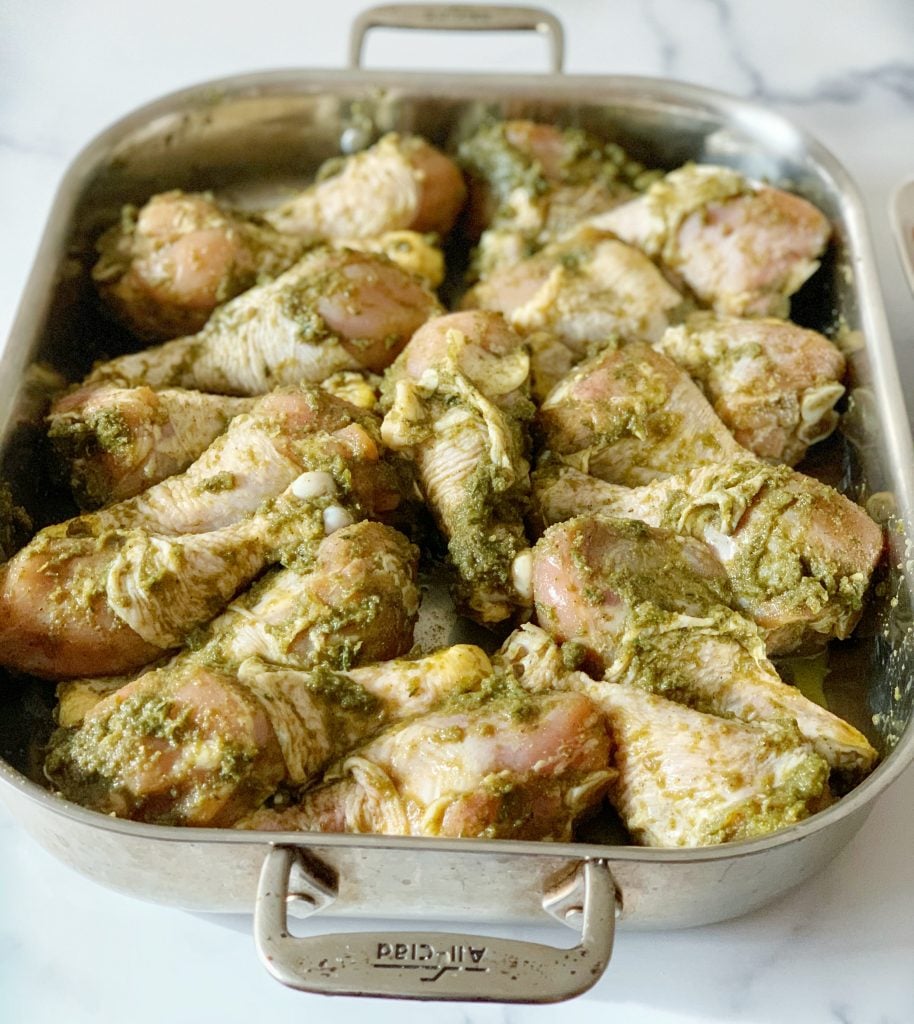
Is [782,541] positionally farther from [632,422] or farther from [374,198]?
[374,198]

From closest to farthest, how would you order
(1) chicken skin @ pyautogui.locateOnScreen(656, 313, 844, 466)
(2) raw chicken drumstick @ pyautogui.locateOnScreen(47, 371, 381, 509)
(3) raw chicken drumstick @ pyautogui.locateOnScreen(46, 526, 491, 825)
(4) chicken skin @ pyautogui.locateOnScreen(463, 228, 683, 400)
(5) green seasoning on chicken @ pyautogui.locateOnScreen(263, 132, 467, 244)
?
1. (3) raw chicken drumstick @ pyautogui.locateOnScreen(46, 526, 491, 825)
2. (2) raw chicken drumstick @ pyautogui.locateOnScreen(47, 371, 381, 509)
3. (1) chicken skin @ pyautogui.locateOnScreen(656, 313, 844, 466)
4. (4) chicken skin @ pyautogui.locateOnScreen(463, 228, 683, 400)
5. (5) green seasoning on chicken @ pyautogui.locateOnScreen(263, 132, 467, 244)

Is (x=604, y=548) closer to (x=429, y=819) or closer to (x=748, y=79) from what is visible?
(x=429, y=819)

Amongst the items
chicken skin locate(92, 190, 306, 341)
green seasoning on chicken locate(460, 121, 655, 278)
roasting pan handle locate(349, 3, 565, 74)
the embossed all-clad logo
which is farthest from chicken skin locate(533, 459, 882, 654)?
roasting pan handle locate(349, 3, 565, 74)

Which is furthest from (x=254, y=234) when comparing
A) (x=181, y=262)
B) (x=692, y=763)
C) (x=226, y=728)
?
(x=692, y=763)

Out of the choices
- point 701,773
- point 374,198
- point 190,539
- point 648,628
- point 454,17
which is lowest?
point 701,773

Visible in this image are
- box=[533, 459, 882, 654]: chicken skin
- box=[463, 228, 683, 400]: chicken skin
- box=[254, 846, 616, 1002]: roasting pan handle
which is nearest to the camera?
box=[254, 846, 616, 1002]: roasting pan handle

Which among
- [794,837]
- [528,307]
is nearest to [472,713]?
[794,837]

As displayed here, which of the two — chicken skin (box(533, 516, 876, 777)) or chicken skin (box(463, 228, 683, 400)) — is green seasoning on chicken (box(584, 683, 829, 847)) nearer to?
chicken skin (box(533, 516, 876, 777))
